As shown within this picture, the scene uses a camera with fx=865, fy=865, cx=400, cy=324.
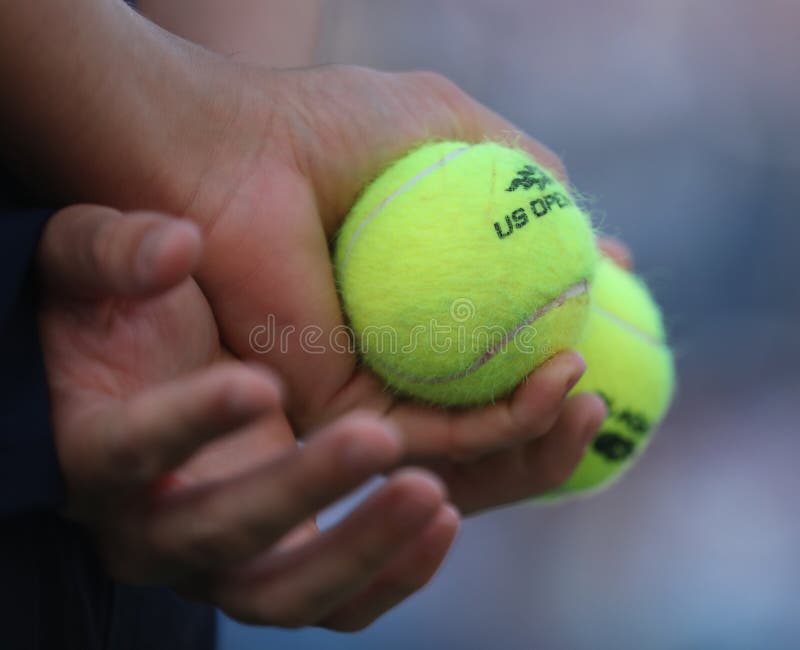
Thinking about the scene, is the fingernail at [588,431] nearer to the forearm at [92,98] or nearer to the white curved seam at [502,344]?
the white curved seam at [502,344]

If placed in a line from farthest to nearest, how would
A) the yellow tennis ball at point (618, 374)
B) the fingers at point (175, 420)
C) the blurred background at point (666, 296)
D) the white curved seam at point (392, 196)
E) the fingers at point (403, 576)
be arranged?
the blurred background at point (666, 296) → the yellow tennis ball at point (618, 374) → the white curved seam at point (392, 196) → the fingers at point (403, 576) → the fingers at point (175, 420)

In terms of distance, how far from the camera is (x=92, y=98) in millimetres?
655

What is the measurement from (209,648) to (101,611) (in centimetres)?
27

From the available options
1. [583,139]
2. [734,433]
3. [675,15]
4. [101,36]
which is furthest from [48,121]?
[675,15]

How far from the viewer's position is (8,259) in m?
0.57

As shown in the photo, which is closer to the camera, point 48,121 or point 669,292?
point 48,121

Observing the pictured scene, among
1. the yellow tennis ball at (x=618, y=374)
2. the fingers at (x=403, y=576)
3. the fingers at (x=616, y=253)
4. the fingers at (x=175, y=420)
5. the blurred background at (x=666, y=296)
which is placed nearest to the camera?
the fingers at (x=175, y=420)

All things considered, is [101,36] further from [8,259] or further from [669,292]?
[669,292]

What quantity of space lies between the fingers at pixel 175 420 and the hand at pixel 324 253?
255mm

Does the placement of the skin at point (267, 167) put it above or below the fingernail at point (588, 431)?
above

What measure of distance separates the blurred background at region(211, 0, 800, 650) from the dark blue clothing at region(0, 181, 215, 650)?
935mm

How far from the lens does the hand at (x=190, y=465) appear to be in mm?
477

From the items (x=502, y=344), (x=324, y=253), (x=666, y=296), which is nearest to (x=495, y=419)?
(x=502, y=344)

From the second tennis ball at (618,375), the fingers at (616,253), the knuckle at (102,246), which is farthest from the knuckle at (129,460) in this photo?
the fingers at (616,253)
